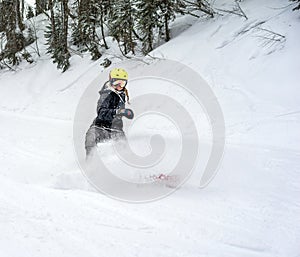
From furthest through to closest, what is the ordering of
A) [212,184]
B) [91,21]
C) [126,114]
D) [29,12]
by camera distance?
[29,12] → [91,21] → [126,114] → [212,184]

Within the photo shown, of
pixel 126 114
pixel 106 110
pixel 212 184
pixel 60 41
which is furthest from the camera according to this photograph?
pixel 60 41

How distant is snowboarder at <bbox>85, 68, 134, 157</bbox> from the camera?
616 cm

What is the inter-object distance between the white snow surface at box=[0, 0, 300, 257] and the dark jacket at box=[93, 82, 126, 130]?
1.01m

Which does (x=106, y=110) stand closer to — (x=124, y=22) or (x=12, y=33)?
(x=124, y=22)

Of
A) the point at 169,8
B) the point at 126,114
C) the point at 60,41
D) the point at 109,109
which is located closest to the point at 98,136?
the point at 109,109

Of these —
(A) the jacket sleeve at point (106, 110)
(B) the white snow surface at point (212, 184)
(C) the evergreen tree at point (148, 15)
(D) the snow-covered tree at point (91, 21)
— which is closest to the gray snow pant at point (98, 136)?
(A) the jacket sleeve at point (106, 110)

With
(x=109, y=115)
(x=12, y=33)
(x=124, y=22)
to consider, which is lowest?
(x=12, y=33)

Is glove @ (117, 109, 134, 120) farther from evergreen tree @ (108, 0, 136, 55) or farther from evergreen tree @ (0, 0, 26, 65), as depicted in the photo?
evergreen tree @ (0, 0, 26, 65)

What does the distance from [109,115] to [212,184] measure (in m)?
2.43

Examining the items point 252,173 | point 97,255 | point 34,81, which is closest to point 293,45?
point 252,173

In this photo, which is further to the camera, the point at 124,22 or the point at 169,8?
the point at 124,22

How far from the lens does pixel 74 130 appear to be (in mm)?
10133

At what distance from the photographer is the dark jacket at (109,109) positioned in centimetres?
621

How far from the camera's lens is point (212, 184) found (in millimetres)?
4910
